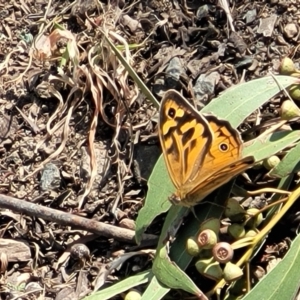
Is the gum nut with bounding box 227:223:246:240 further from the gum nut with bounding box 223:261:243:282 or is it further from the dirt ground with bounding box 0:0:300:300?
the dirt ground with bounding box 0:0:300:300

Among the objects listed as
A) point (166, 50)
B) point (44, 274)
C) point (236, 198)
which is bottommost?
point (44, 274)

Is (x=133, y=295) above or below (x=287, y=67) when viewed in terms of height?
below

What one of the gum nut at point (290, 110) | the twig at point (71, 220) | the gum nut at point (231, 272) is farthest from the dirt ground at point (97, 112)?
the gum nut at point (231, 272)

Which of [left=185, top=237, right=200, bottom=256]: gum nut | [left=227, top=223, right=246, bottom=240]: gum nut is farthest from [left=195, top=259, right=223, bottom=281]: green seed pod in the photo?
[left=227, top=223, right=246, bottom=240]: gum nut

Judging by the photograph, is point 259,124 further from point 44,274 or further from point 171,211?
point 44,274

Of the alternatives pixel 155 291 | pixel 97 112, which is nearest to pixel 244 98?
pixel 97 112

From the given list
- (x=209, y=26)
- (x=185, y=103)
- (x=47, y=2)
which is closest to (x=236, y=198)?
(x=185, y=103)

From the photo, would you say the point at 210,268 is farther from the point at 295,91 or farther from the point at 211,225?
the point at 295,91
